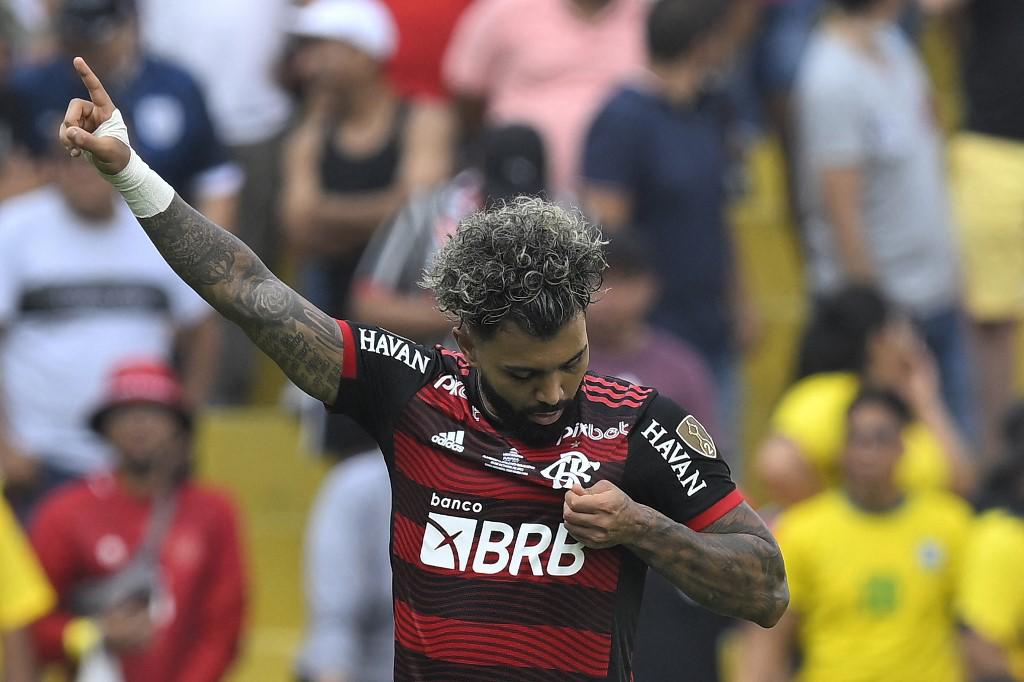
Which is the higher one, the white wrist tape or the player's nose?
the white wrist tape

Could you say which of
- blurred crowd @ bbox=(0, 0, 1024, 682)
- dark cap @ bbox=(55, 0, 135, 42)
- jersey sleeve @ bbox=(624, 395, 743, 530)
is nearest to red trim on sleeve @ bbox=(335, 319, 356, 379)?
jersey sleeve @ bbox=(624, 395, 743, 530)

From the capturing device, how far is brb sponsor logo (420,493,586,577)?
3.61 metres

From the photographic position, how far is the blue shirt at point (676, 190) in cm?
725

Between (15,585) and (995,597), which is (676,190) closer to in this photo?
(995,597)

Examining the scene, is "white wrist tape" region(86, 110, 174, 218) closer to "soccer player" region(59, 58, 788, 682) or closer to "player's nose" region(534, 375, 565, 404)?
"soccer player" region(59, 58, 788, 682)

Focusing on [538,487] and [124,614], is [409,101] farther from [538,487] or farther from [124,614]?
[538,487]

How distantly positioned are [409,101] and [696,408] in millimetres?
2033

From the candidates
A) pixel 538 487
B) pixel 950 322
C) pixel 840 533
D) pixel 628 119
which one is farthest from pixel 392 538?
pixel 950 322

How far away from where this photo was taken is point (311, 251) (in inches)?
314

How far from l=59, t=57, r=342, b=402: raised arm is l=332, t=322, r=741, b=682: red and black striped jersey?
59mm

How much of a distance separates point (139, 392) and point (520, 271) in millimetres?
3639

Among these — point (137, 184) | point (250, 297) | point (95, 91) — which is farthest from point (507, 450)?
point (95, 91)

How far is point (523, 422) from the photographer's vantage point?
12.0ft

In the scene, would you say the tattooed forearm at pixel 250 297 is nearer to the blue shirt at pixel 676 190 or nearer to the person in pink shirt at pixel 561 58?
the blue shirt at pixel 676 190
